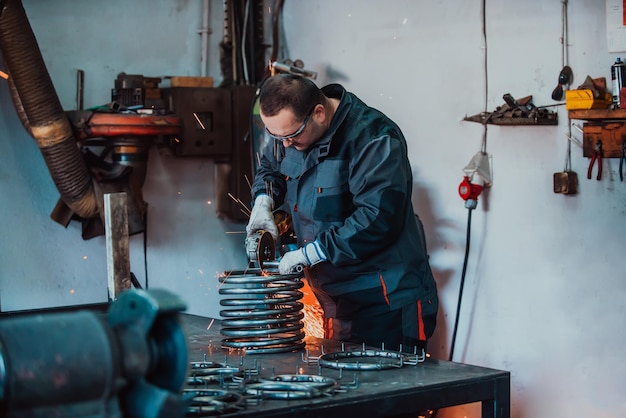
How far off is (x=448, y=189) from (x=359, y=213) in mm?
1029

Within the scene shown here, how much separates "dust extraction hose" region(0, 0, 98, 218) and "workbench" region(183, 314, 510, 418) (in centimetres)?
169

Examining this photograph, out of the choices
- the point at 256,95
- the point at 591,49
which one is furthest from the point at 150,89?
the point at 591,49

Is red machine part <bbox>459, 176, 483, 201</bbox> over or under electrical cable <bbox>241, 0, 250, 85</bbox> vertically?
under

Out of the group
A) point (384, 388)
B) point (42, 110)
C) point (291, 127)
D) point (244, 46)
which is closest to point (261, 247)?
point (291, 127)

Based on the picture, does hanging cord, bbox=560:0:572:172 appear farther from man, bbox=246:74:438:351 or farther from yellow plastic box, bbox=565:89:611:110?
man, bbox=246:74:438:351

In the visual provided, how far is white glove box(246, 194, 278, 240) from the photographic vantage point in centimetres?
325

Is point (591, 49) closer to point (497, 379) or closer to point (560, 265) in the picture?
point (560, 265)

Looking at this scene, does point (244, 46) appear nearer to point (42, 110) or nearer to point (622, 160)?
point (42, 110)

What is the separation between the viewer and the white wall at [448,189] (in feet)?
11.0

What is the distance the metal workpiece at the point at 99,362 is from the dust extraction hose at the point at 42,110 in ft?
8.59

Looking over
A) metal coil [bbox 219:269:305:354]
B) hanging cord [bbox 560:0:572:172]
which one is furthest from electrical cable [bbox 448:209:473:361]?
metal coil [bbox 219:269:305:354]

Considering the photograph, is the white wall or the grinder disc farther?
the white wall

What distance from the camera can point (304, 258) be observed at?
9.59 feet

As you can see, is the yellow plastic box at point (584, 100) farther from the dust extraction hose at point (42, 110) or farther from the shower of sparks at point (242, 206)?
the dust extraction hose at point (42, 110)
